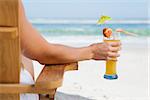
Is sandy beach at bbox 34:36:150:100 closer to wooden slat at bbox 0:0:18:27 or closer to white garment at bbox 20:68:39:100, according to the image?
white garment at bbox 20:68:39:100

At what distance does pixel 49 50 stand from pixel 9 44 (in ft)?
1.00

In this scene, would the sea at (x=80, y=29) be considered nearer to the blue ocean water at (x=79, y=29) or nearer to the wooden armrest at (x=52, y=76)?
the blue ocean water at (x=79, y=29)

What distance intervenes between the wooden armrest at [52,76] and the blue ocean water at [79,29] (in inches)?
415

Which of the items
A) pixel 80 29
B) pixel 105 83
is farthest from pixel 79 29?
pixel 105 83

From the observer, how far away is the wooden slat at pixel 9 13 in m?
1.11

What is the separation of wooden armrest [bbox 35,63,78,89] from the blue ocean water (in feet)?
34.6

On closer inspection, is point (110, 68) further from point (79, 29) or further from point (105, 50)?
point (79, 29)

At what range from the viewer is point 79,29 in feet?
42.0

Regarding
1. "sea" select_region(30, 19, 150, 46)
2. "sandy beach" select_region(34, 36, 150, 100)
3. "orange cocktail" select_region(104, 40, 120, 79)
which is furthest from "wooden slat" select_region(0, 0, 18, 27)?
"sea" select_region(30, 19, 150, 46)

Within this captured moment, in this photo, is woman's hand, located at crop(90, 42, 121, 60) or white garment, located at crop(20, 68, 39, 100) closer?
white garment, located at crop(20, 68, 39, 100)

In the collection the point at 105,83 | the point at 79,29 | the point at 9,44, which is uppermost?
the point at 79,29

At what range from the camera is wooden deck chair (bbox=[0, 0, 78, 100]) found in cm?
111

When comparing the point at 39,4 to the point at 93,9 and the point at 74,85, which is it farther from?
the point at 74,85

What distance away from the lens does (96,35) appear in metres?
12.2
